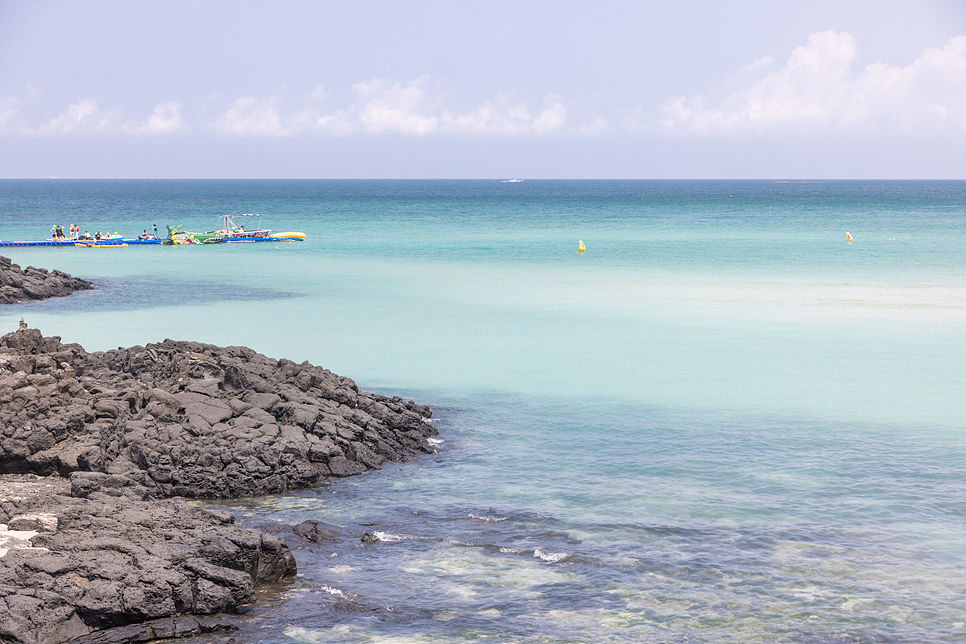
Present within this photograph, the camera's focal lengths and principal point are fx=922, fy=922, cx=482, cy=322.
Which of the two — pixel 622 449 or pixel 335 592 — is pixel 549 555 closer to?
pixel 335 592

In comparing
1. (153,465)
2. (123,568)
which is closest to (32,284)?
(153,465)

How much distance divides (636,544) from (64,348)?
12778 mm

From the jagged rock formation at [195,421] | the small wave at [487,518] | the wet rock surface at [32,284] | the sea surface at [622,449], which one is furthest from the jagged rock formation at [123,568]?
the wet rock surface at [32,284]

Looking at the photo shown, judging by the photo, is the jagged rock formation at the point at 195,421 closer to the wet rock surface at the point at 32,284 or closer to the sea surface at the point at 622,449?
the sea surface at the point at 622,449

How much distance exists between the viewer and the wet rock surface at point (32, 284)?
34281 mm

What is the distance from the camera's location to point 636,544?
1159cm

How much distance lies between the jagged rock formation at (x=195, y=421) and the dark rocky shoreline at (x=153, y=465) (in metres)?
0.03

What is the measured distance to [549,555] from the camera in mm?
11180

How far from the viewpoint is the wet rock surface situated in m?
34.3

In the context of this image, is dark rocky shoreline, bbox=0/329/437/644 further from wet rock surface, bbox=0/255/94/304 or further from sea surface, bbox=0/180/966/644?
wet rock surface, bbox=0/255/94/304

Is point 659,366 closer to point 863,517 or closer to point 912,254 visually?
point 863,517

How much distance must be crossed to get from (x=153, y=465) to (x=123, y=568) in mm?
4412

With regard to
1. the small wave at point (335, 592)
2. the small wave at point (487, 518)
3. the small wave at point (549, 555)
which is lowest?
the small wave at point (335, 592)

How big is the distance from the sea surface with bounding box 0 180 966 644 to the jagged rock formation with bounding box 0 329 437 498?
0.59 metres
